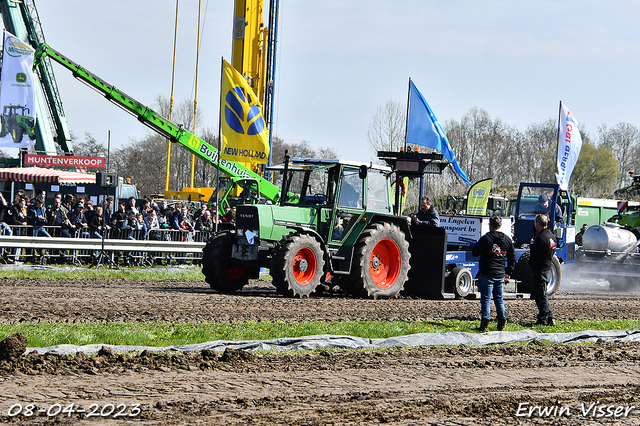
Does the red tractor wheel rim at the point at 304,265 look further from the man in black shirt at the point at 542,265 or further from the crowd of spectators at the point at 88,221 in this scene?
the crowd of spectators at the point at 88,221

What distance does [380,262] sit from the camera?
13930 millimetres

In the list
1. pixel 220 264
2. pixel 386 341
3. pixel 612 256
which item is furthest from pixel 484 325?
pixel 612 256

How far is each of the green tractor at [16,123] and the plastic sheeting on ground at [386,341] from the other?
18772 millimetres

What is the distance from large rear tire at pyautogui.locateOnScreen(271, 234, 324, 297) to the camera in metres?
12.4

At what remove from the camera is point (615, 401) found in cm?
611

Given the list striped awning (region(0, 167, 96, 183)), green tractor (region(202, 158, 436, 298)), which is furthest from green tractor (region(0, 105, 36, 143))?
green tractor (region(202, 158, 436, 298))

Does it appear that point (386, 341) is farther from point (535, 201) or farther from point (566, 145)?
point (566, 145)

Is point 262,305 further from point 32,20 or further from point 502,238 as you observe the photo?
point 32,20

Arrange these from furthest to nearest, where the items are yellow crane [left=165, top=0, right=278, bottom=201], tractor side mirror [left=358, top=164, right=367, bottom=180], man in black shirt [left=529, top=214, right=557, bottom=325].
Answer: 1. yellow crane [left=165, top=0, right=278, bottom=201]
2. tractor side mirror [left=358, top=164, right=367, bottom=180]
3. man in black shirt [left=529, top=214, right=557, bottom=325]

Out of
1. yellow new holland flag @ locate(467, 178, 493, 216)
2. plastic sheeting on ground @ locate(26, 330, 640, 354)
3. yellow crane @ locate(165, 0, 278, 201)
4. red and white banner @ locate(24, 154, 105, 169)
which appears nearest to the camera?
plastic sheeting on ground @ locate(26, 330, 640, 354)

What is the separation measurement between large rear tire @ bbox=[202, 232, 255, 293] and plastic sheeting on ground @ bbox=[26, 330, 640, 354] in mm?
5447

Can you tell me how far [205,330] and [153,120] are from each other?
54.8ft

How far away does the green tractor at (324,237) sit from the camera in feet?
42.3

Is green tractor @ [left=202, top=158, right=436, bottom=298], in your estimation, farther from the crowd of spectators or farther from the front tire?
Result: the crowd of spectators
